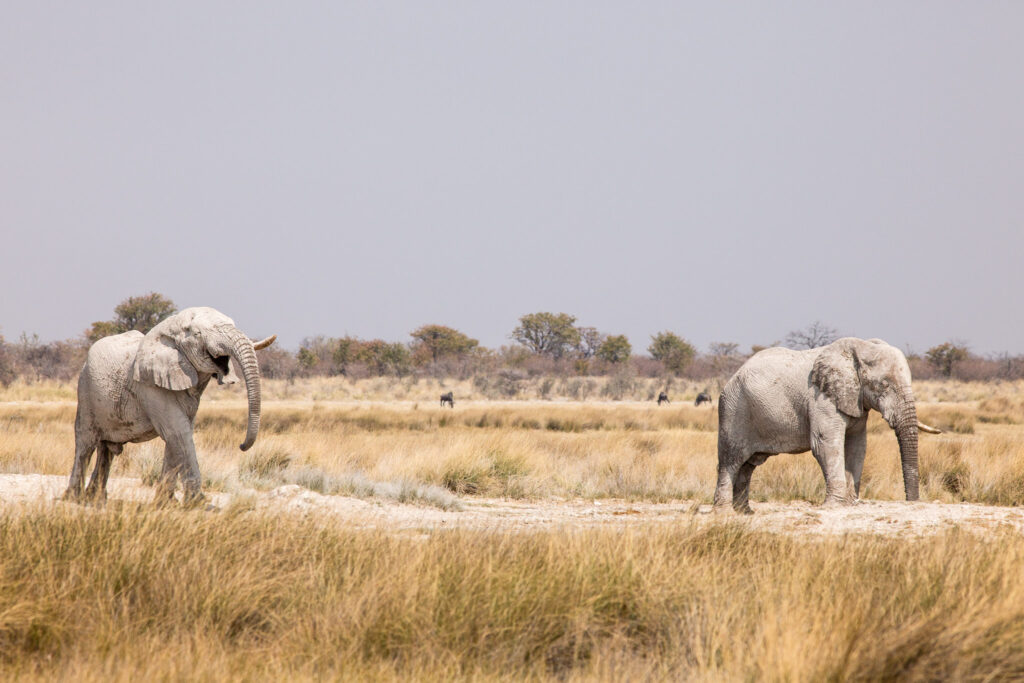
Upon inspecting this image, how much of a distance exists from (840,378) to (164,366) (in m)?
6.29

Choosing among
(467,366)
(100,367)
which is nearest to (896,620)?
(100,367)

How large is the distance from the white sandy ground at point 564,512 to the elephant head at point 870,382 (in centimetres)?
88

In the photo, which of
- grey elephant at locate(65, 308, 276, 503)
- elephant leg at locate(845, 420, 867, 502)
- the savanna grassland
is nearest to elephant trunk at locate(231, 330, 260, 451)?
grey elephant at locate(65, 308, 276, 503)

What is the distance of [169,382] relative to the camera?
7.63 metres

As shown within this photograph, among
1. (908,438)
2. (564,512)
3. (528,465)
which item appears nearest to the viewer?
(908,438)

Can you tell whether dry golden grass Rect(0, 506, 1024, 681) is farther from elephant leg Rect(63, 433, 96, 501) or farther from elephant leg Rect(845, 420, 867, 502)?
elephant leg Rect(845, 420, 867, 502)

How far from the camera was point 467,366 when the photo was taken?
5200cm

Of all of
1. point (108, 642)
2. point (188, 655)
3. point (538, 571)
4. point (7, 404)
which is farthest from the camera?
point (7, 404)

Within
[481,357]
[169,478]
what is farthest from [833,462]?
[481,357]

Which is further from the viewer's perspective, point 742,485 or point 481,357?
point 481,357

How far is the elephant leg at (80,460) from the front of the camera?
8.27 m

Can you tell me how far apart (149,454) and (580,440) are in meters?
8.89

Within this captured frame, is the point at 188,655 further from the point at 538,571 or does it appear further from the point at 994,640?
the point at 994,640

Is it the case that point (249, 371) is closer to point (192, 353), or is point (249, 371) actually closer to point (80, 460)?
point (192, 353)
